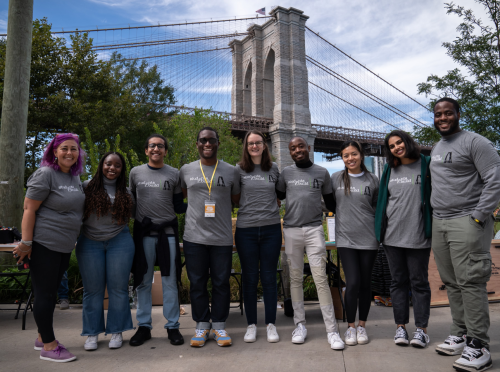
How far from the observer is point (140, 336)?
325cm

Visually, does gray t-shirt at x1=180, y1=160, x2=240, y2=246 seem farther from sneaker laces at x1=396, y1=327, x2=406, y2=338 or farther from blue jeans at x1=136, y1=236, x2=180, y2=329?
sneaker laces at x1=396, y1=327, x2=406, y2=338

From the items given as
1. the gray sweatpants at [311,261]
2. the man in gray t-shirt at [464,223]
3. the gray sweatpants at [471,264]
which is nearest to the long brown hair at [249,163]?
the gray sweatpants at [311,261]

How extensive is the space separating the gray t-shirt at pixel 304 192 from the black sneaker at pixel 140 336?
1.58 meters

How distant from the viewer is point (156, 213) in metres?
3.30

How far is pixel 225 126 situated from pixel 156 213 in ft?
54.0

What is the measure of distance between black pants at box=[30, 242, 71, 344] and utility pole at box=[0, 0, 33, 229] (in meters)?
Answer: 2.68

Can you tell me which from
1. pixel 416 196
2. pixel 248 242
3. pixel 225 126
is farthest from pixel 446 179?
pixel 225 126

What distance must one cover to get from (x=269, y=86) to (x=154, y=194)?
103ft

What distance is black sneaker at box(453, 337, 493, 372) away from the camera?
256cm

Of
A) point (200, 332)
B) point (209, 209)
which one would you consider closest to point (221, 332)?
point (200, 332)

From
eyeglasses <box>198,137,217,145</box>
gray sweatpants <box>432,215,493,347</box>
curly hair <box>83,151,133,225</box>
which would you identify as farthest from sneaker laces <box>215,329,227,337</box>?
gray sweatpants <box>432,215,493,347</box>

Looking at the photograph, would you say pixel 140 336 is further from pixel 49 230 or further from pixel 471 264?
pixel 471 264

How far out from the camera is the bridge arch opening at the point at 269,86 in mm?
32312

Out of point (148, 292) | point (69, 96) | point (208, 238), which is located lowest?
point (148, 292)
